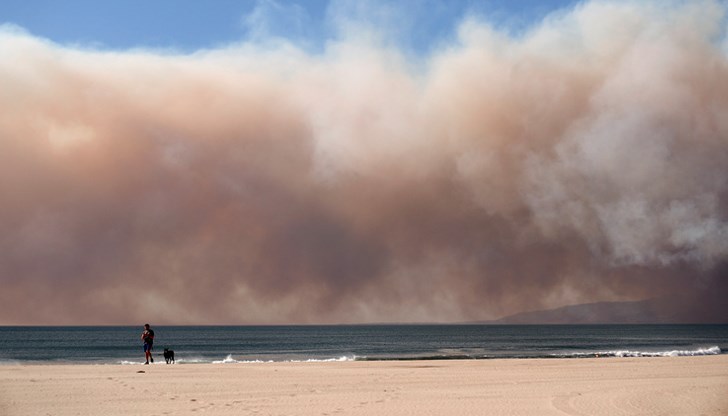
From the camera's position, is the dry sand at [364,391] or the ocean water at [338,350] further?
the ocean water at [338,350]

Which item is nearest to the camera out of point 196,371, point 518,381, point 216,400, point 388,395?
point 216,400

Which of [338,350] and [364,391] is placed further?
[338,350]

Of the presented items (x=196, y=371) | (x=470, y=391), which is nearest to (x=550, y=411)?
(x=470, y=391)

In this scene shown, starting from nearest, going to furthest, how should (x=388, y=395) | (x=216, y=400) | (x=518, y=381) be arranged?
(x=216, y=400), (x=388, y=395), (x=518, y=381)

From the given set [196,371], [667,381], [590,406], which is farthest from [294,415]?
[667,381]

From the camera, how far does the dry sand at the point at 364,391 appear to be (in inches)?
733

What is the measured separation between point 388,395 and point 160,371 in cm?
1342

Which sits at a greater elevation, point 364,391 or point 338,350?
point 338,350

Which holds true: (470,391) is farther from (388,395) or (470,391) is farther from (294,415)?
(294,415)

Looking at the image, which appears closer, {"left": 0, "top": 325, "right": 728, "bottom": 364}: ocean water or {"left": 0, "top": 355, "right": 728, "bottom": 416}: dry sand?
{"left": 0, "top": 355, "right": 728, "bottom": 416}: dry sand

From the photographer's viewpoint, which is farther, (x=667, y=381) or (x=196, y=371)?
(x=196, y=371)

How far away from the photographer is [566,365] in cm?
3538

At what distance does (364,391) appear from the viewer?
22609 millimetres

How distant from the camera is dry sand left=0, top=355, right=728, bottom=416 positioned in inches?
733
